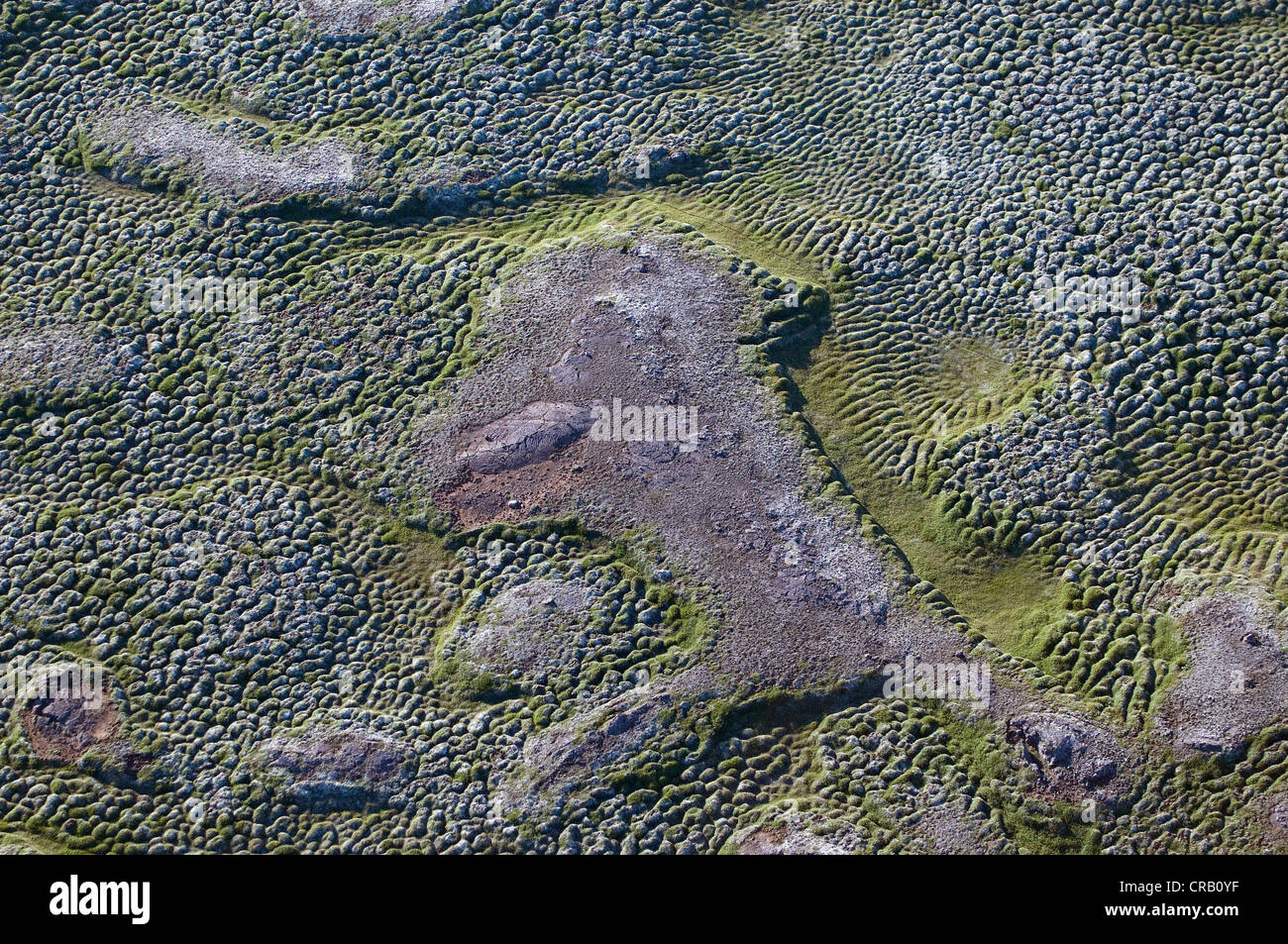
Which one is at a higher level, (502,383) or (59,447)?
(502,383)

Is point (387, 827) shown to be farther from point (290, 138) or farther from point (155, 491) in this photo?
point (290, 138)

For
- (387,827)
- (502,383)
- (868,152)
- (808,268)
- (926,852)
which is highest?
(868,152)

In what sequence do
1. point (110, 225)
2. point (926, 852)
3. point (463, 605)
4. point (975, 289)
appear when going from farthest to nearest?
1. point (110, 225)
2. point (975, 289)
3. point (463, 605)
4. point (926, 852)

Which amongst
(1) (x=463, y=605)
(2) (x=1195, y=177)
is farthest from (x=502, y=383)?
(2) (x=1195, y=177)

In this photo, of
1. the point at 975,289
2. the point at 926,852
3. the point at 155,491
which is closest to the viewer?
the point at 926,852

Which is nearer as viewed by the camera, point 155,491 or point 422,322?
point 155,491

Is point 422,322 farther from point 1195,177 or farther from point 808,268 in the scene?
point 1195,177

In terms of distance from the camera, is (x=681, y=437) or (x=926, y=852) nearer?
(x=926, y=852)

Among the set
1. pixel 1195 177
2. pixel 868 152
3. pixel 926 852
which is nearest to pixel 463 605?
pixel 926 852

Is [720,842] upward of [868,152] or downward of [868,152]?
downward
